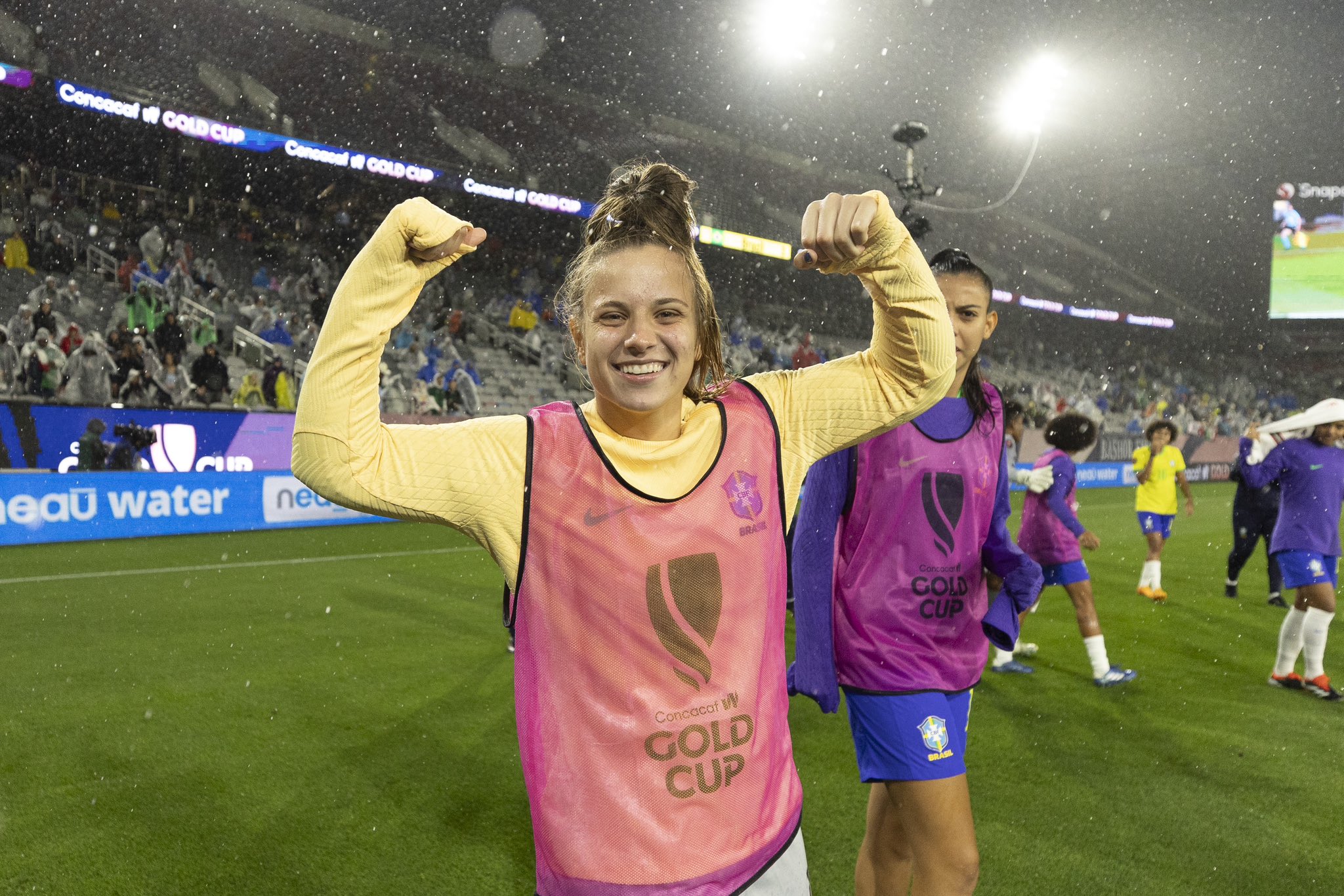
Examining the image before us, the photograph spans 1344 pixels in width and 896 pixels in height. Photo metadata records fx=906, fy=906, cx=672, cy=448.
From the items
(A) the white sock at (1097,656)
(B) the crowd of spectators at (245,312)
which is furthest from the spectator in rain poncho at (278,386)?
(A) the white sock at (1097,656)

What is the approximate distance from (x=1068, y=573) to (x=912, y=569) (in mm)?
4528

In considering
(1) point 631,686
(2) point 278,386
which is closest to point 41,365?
(2) point 278,386

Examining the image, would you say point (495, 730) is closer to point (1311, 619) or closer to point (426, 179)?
point (1311, 619)

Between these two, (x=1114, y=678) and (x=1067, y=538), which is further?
(x=1067, y=538)

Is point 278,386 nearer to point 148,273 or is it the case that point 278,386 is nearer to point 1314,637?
point 148,273

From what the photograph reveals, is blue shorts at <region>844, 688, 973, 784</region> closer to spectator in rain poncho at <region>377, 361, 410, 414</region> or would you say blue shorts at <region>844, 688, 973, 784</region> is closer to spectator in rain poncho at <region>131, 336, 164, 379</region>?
spectator in rain poncho at <region>377, 361, 410, 414</region>

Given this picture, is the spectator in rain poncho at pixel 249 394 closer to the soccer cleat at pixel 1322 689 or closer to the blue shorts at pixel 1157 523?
the blue shorts at pixel 1157 523

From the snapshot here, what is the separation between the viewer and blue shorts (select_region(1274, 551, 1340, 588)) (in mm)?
6129

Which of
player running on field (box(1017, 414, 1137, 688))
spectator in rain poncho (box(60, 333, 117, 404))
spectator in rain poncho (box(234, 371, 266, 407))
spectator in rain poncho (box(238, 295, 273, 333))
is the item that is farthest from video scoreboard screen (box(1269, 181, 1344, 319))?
spectator in rain poncho (box(60, 333, 117, 404))

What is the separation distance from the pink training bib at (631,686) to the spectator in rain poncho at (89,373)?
1454 centimetres

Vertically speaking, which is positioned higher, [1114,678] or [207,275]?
[207,275]

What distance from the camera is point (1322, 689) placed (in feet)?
20.2

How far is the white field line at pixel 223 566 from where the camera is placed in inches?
368

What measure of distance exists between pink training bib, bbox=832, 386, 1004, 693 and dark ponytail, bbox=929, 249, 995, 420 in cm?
12
